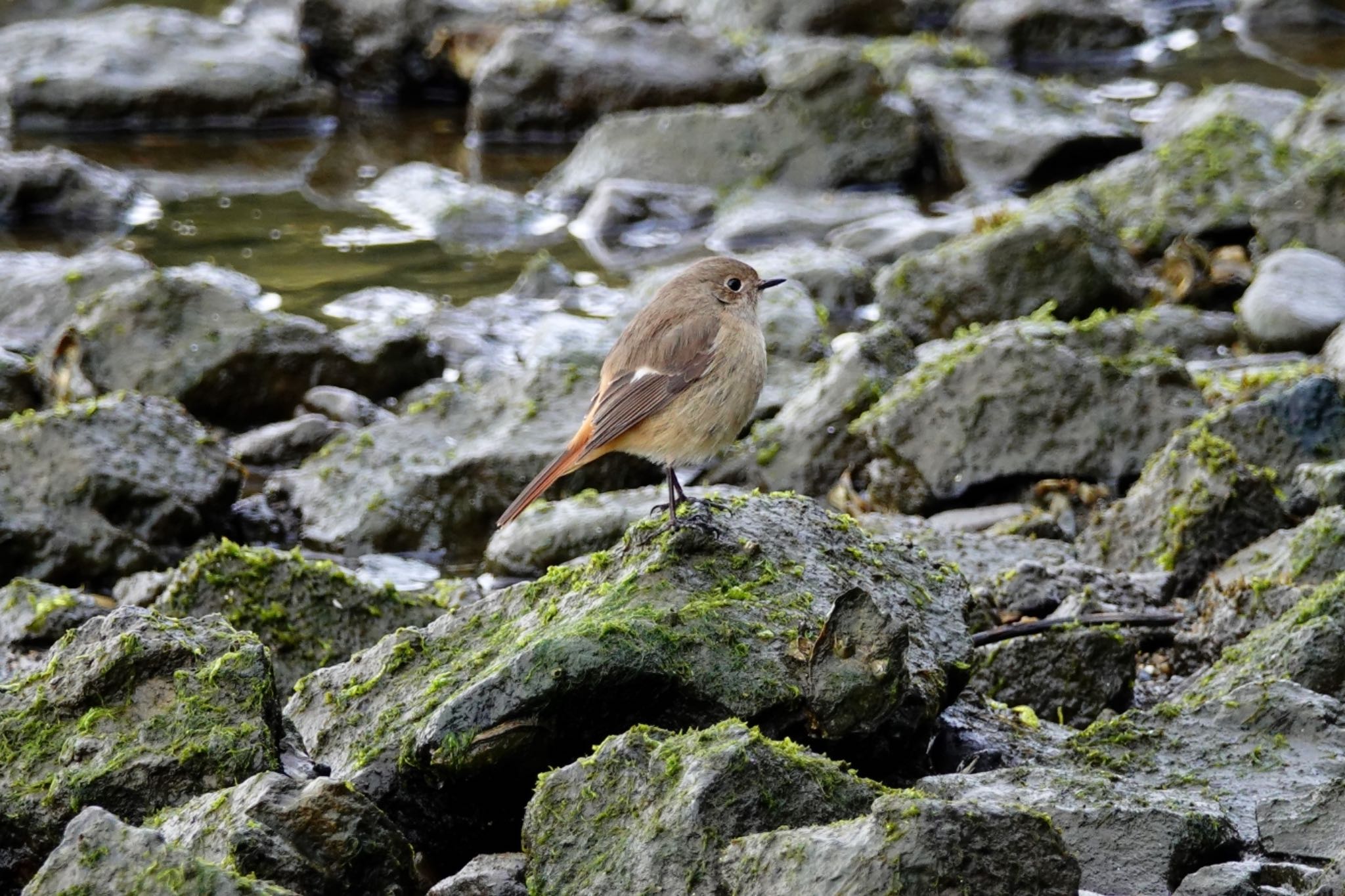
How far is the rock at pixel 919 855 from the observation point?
3.42 meters

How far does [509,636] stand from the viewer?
4.86 meters

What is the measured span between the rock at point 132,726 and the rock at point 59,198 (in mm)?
10383

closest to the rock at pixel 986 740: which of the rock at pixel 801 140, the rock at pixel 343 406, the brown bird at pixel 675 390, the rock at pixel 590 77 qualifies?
the brown bird at pixel 675 390

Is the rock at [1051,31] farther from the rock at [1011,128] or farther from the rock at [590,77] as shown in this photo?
the rock at [590,77]

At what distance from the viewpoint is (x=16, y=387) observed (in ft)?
32.9

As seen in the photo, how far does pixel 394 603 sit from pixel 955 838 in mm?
3196

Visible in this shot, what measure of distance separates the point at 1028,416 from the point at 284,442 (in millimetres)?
4427

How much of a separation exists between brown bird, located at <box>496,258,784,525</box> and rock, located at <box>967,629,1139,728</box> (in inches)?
50.3

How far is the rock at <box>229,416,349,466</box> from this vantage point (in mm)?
9562

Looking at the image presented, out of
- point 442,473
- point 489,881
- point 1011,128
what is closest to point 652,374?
point 489,881

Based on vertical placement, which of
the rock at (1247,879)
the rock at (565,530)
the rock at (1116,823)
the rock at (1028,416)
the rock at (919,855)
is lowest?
the rock at (565,530)

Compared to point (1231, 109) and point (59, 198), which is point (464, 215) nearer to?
point (59, 198)

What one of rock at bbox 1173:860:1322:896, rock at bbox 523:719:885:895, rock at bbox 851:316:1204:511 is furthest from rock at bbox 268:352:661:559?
rock at bbox 1173:860:1322:896

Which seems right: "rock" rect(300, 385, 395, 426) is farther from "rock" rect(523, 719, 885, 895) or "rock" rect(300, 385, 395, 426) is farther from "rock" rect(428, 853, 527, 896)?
"rock" rect(523, 719, 885, 895)
